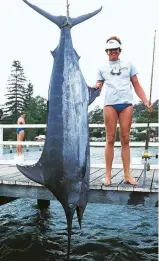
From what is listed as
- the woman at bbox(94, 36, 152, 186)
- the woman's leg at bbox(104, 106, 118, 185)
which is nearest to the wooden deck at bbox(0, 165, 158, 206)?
the woman's leg at bbox(104, 106, 118, 185)

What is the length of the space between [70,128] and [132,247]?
2816 mm

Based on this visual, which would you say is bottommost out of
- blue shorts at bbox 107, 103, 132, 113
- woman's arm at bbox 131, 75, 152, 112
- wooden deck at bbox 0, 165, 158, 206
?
wooden deck at bbox 0, 165, 158, 206

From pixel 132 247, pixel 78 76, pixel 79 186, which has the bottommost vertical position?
pixel 132 247

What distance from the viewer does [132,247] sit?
4934 mm

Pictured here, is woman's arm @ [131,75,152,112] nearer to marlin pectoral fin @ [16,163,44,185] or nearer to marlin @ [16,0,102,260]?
marlin @ [16,0,102,260]

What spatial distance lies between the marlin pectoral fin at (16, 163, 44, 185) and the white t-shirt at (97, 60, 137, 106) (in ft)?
4.80

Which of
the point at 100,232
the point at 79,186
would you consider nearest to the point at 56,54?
the point at 79,186

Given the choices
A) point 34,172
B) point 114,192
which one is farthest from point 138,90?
point 34,172

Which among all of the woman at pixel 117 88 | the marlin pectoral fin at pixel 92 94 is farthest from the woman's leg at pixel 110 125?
the marlin pectoral fin at pixel 92 94

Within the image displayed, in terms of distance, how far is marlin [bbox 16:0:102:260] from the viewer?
2.67 metres

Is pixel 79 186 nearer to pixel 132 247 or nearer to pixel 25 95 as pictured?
pixel 132 247

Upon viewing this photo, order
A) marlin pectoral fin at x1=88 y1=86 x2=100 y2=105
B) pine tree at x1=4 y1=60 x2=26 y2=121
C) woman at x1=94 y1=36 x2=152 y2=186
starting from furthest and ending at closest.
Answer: pine tree at x1=4 y1=60 x2=26 y2=121 < woman at x1=94 y1=36 x2=152 y2=186 < marlin pectoral fin at x1=88 y1=86 x2=100 y2=105

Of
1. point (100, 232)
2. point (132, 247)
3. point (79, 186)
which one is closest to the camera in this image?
point (79, 186)

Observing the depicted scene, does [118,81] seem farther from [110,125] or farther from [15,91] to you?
[15,91]
